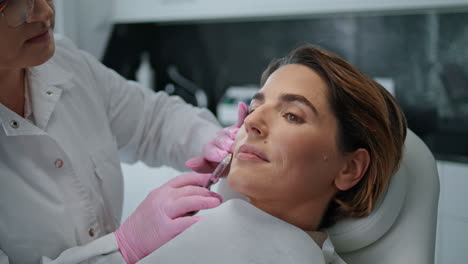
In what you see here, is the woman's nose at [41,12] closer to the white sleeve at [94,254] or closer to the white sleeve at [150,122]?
the white sleeve at [150,122]

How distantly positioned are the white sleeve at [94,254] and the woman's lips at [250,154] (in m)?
0.39

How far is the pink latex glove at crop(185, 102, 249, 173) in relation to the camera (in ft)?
4.06

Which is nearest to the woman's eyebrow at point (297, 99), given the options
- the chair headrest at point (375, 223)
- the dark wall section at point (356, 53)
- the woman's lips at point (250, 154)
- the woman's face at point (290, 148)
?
the woman's face at point (290, 148)

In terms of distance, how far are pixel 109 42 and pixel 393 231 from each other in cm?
260

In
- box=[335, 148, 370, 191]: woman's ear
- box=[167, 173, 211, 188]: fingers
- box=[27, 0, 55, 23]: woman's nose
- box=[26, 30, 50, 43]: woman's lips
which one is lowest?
box=[167, 173, 211, 188]: fingers

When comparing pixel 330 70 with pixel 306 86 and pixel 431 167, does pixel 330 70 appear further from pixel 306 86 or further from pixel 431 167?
pixel 431 167

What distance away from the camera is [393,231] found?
42.9 inches

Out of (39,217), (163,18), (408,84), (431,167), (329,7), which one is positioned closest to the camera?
(39,217)

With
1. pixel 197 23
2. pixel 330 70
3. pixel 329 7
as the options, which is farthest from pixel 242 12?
pixel 330 70

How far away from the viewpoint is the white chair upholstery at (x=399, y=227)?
3.45ft

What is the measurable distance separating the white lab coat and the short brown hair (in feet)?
1.60

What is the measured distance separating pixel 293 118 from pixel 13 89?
0.72 meters

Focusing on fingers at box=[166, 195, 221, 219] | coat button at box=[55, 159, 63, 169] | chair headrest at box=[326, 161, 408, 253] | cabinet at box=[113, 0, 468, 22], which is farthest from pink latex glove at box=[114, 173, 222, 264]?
cabinet at box=[113, 0, 468, 22]

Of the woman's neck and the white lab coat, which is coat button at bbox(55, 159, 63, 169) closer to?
the white lab coat
